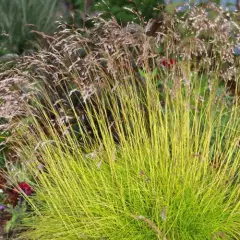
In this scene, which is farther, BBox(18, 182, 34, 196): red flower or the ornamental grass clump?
BBox(18, 182, 34, 196): red flower

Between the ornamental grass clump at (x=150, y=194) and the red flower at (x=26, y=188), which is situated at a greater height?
the ornamental grass clump at (x=150, y=194)

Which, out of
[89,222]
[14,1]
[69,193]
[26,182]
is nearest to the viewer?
[89,222]

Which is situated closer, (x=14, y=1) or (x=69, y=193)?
(x=69, y=193)

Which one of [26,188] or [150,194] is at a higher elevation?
[150,194]

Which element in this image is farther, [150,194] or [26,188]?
[26,188]

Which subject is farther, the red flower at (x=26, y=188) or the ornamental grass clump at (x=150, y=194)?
the red flower at (x=26, y=188)

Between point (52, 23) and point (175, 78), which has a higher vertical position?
point (175, 78)

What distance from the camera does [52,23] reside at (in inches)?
258

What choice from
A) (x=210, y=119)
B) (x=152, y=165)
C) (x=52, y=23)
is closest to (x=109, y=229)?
(x=152, y=165)

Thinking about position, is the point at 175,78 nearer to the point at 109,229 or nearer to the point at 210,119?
the point at 210,119

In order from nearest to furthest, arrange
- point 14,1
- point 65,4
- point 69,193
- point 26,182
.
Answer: point 69,193, point 26,182, point 14,1, point 65,4

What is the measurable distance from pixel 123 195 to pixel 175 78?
741 millimetres

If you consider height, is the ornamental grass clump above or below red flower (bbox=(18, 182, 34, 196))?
above

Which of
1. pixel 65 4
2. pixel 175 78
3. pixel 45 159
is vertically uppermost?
pixel 175 78
